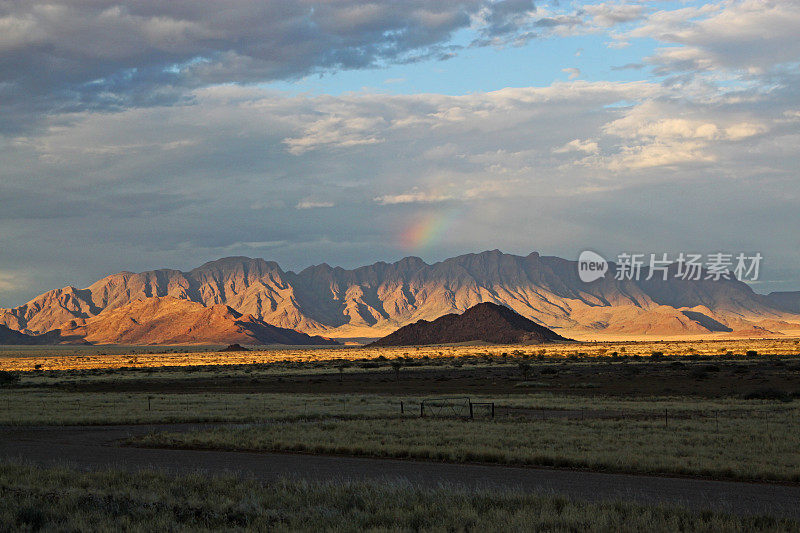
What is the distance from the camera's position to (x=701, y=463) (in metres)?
18.9

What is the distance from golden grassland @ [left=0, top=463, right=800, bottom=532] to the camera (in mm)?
11672

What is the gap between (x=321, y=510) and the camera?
12688 millimetres

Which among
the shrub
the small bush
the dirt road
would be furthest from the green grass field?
the shrub

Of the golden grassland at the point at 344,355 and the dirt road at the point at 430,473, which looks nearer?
the dirt road at the point at 430,473

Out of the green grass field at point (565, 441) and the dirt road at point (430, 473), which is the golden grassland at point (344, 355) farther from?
the dirt road at point (430, 473)

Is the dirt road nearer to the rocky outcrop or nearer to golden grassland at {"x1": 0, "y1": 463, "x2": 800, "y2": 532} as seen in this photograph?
golden grassland at {"x1": 0, "y1": 463, "x2": 800, "y2": 532}

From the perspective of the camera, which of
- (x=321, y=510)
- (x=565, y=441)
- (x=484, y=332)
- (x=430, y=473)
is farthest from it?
(x=484, y=332)

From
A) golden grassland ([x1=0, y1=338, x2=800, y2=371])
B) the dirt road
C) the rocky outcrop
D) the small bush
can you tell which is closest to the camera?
the dirt road

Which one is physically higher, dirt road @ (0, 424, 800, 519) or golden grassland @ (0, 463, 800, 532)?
golden grassland @ (0, 463, 800, 532)

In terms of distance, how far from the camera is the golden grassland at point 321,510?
11.7 metres

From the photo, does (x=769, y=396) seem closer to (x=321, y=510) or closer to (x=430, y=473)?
(x=430, y=473)

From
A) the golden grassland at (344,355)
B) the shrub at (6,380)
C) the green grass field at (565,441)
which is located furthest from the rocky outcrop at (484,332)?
the green grass field at (565,441)

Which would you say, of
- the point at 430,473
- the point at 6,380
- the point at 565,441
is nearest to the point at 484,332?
the point at 6,380

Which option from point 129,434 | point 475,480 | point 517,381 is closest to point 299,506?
point 475,480
